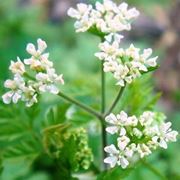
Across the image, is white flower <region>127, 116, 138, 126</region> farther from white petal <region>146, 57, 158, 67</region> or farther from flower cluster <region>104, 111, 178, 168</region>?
white petal <region>146, 57, 158, 67</region>

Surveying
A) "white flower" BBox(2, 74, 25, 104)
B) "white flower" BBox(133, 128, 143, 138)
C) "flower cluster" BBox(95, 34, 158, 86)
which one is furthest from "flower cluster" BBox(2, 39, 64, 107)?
"white flower" BBox(133, 128, 143, 138)

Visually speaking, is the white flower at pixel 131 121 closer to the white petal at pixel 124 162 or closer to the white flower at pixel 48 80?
the white petal at pixel 124 162

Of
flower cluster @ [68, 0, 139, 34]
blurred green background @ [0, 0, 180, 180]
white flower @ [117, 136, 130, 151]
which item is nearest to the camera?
white flower @ [117, 136, 130, 151]

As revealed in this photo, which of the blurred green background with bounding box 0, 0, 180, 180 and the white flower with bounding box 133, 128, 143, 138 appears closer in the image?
the white flower with bounding box 133, 128, 143, 138

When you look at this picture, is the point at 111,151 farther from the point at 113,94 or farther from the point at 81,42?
the point at 81,42

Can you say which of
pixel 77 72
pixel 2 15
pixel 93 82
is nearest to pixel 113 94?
pixel 93 82

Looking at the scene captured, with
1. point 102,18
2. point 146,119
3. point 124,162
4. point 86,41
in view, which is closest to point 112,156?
point 124,162

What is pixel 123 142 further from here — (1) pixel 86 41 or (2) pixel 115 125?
(1) pixel 86 41
